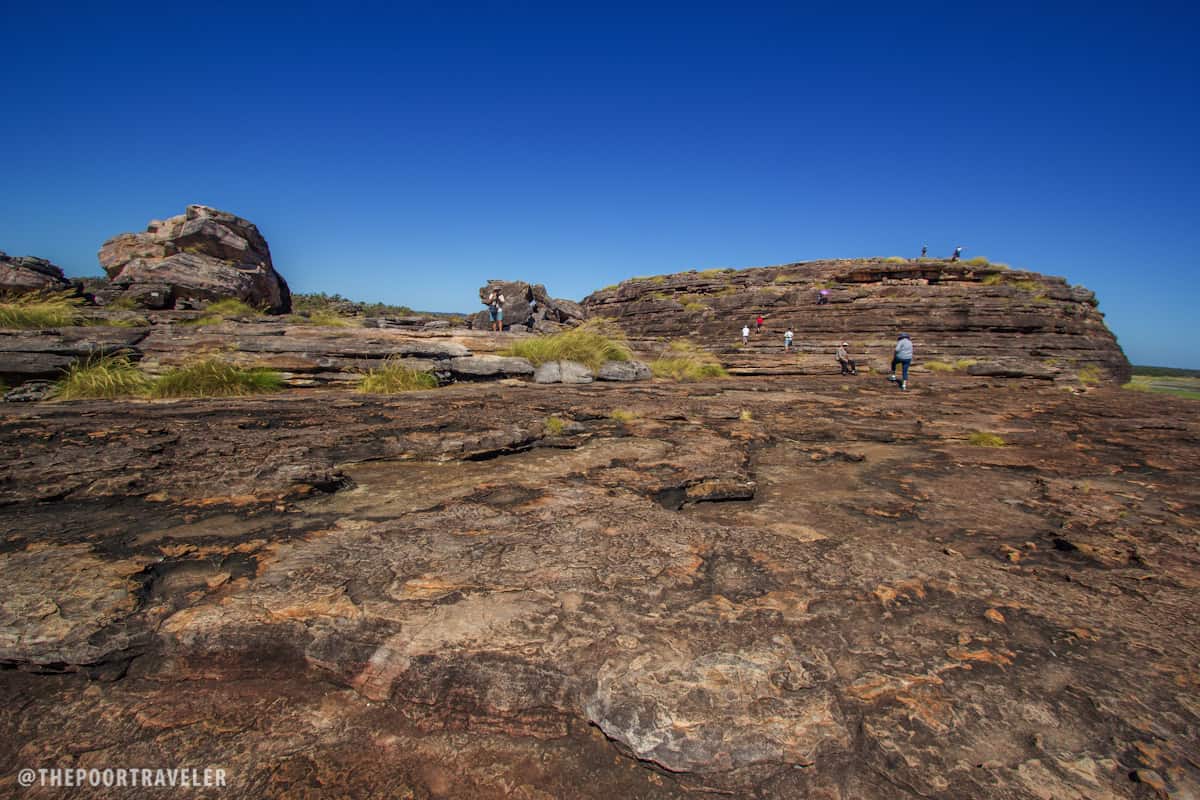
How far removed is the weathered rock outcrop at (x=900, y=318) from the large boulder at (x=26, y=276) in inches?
642

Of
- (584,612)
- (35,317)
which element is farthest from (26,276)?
(584,612)

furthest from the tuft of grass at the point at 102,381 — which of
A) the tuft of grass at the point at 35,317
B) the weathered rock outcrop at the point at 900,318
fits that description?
the weathered rock outcrop at the point at 900,318

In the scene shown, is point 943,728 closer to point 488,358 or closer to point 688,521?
point 688,521

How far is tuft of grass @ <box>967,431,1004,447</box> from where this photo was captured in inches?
185

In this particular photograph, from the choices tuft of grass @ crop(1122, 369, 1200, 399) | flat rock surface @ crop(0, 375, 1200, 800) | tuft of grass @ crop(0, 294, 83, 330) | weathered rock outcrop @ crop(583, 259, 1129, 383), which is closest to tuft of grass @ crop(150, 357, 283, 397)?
flat rock surface @ crop(0, 375, 1200, 800)

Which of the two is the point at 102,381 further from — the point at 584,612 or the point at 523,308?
the point at 523,308

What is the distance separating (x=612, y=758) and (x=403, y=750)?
1.84 feet

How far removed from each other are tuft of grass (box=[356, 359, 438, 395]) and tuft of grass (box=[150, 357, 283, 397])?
3.54ft

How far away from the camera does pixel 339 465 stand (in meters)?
3.26

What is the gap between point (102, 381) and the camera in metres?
5.68

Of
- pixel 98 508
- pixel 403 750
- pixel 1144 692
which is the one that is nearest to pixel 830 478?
pixel 1144 692

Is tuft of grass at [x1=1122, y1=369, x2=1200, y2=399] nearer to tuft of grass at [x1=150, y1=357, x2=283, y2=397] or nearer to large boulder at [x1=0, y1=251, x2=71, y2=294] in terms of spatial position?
tuft of grass at [x1=150, y1=357, x2=283, y2=397]

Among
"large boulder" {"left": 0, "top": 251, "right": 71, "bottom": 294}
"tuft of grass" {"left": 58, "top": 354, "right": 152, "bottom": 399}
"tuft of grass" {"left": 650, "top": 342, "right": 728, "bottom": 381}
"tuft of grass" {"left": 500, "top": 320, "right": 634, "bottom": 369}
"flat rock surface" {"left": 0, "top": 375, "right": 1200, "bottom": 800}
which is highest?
"large boulder" {"left": 0, "top": 251, "right": 71, "bottom": 294}

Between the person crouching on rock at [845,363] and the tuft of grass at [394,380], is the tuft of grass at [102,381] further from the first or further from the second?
the person crouching on rock at [845,363]
